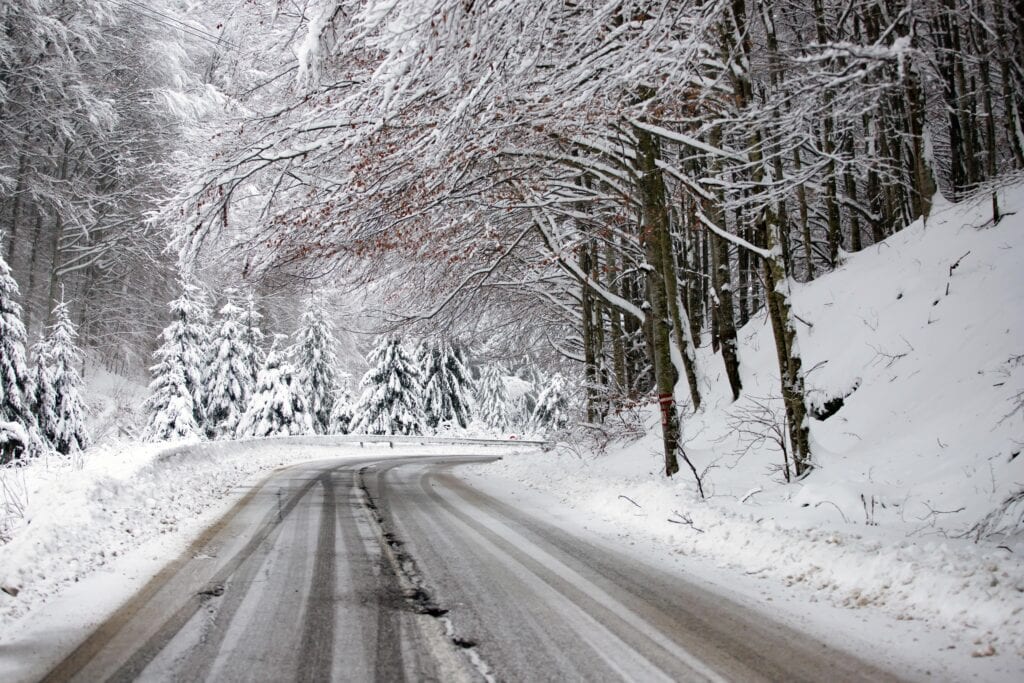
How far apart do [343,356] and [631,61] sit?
1840 inches

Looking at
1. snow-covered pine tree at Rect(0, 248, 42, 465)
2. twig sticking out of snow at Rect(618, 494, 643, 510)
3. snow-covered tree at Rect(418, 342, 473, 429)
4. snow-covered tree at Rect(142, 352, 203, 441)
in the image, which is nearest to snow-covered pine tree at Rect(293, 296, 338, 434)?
snow-covered tree at Rect(418, 342, 473, 429)

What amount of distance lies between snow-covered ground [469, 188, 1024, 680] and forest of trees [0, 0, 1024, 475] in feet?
3.14

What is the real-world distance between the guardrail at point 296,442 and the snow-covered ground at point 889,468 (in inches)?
288

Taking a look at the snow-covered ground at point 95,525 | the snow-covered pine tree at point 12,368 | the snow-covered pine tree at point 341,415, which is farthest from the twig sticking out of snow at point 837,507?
the snow-covered pine tree at point 341,415

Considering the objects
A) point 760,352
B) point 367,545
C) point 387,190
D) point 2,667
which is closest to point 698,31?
point 387,190

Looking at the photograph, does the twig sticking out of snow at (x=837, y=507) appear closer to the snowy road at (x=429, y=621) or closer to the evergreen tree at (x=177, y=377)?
the snowy road at (x=429, y=621)

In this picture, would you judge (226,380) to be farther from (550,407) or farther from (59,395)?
(550,407)

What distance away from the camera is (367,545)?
727 centimetres

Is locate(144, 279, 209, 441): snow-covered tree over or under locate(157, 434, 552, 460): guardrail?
over

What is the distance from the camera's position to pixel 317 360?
4478 centimetres

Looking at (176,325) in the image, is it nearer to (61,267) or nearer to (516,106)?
(61,267)

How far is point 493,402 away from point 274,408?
71.3 ft

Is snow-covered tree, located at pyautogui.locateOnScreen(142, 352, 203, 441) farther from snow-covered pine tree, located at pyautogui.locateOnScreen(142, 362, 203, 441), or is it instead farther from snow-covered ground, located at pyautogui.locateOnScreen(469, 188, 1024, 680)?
snow-covered ground, located at pyautogui.locateOnScreen(469, 188, 1024, 680)

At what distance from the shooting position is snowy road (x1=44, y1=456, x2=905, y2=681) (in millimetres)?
3785
